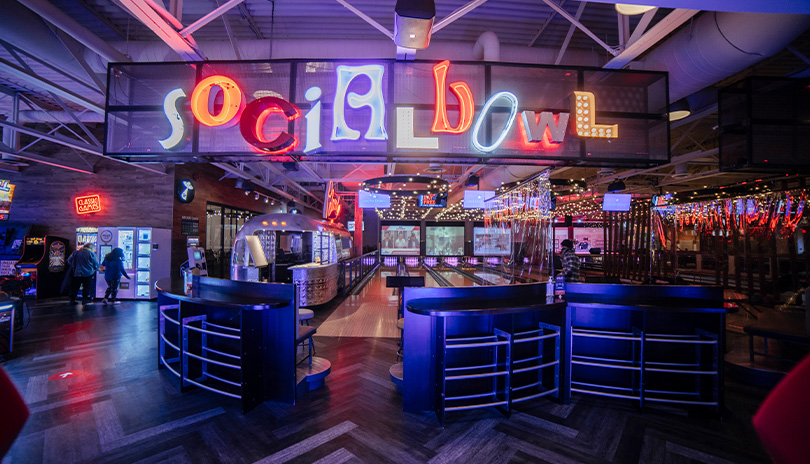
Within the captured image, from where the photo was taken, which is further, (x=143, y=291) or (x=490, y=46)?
(x=143, y=291)

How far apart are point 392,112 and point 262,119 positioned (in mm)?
1507

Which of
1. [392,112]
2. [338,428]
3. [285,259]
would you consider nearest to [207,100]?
[392,112]

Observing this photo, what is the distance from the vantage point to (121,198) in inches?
371

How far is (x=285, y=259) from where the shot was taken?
34.6 feet

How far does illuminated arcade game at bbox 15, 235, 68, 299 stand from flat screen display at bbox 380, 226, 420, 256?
15.1 metres

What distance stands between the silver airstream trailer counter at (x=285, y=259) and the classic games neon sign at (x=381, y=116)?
9.38 feet

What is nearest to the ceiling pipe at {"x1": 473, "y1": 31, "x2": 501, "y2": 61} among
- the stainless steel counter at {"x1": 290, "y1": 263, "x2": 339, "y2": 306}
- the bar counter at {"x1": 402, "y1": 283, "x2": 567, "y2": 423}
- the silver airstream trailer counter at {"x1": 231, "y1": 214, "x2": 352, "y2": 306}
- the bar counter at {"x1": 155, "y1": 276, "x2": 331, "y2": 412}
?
the bar counter at {"x1": 402, "y1": 283, "x2": 567, "y2": 423}

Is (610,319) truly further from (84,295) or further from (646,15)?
(84,295)

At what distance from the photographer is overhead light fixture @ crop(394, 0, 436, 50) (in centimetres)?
254

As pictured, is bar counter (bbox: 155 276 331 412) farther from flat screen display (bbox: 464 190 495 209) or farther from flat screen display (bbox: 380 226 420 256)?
flat screen display (bbox: 380 226 420 256)

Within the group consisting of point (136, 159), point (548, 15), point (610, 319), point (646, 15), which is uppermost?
point (548, 15)

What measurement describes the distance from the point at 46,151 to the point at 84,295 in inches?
188

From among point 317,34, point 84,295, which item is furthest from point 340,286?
point 317,34

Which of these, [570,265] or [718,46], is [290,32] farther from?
[570,265]
